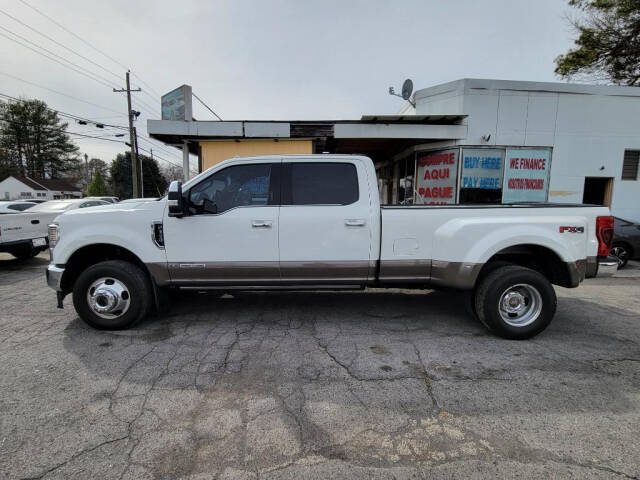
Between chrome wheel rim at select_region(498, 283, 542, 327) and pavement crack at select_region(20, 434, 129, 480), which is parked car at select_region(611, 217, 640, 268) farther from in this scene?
pavement crack at select_region(20, 434, 129, 480)

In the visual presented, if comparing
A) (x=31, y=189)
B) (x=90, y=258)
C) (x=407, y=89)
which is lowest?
(x=90, y=258)

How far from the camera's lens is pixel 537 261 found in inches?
169

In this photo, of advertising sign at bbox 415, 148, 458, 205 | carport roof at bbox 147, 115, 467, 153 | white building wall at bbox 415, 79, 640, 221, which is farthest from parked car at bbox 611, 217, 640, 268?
carport roof at bbox 147, 115, 467, 153

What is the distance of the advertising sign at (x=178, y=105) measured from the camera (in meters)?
10.8

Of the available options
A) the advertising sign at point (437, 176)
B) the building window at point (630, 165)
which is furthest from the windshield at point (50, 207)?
the building window at point (630, 165)

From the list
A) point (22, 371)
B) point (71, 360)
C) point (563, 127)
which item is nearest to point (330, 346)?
point (71, 360)

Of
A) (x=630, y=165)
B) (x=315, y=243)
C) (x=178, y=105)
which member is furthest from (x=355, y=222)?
(x=630, y=165)

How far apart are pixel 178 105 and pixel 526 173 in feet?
37.8

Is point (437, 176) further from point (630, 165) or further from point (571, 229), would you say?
point (571, 229)

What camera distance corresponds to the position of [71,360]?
342 centimetres

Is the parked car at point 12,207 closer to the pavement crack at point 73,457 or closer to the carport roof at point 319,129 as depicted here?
the carport roof at point 319,129

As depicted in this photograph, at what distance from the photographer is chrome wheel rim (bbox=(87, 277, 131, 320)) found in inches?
159

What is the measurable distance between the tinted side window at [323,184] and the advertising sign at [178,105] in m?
8.19

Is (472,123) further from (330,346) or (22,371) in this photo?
(22,371)
